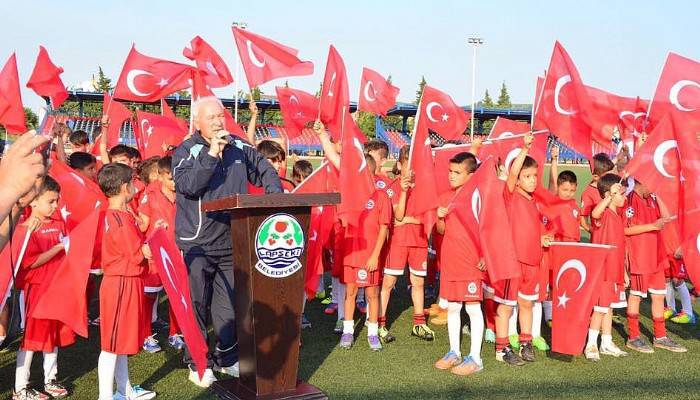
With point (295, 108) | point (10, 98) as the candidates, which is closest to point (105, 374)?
point (10, 98)

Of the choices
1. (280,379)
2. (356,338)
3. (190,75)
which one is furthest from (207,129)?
(190,75)

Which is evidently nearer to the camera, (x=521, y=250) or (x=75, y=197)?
(x=521, y=250)

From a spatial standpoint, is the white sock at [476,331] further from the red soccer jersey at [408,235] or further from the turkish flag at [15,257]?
the turkish flag at [15,257]

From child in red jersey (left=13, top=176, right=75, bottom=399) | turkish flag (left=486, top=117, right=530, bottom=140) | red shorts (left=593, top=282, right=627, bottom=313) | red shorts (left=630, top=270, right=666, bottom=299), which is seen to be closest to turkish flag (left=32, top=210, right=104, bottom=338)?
child in red jersey (left=13, top=176, right=75, bottom=399)

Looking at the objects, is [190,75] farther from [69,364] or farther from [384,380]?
[384,380]

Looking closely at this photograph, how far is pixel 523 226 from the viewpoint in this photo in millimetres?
5973

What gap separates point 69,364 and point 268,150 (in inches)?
129

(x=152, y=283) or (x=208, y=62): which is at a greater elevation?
(x=208, y=62)

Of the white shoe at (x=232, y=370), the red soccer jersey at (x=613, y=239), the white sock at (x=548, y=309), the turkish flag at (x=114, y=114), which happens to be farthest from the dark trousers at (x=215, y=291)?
the turkish flag at (x=114, y=114)

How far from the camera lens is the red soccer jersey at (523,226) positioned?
19.6ft

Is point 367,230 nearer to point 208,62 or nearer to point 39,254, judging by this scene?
point 39,254

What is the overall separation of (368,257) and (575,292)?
78.2 inches

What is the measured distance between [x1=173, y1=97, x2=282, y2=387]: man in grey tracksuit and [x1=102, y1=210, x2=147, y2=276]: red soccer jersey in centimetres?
46

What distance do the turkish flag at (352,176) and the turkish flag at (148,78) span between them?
433 centimetres
